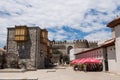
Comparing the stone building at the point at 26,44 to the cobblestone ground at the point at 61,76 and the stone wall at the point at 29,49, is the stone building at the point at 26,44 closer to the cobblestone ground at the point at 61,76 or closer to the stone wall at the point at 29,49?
the stone wall at the point at 29,49

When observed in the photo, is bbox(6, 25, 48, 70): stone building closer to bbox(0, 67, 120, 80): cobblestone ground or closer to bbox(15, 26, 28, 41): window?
bbox(15, 26, 28, 41): window

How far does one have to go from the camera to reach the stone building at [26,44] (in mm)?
40656

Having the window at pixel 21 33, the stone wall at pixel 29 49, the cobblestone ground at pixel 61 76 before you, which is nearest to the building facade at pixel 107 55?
the cobblestone ground at pixel 61 76

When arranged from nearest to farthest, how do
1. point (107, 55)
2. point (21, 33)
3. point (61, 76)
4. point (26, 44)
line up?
point (61, 76) < point (107, 55) < point (21, 33) < point (26, 44)

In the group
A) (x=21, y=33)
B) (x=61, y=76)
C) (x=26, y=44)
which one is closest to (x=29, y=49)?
(x=26, y=44)

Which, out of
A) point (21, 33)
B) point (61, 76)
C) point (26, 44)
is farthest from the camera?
point (26, 44)

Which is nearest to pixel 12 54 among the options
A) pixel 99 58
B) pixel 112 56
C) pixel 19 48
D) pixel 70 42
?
pixel 19 48

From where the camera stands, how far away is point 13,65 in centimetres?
4088

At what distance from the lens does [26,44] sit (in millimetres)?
41562

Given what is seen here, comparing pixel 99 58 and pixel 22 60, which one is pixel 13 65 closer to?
pixel 22 60

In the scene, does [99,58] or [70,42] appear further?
[70,42]

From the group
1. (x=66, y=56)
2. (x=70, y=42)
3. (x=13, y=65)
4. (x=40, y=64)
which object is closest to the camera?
(x=13, y=65)

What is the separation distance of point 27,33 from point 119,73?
2326 centimetres

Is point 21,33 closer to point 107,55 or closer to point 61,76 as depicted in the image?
point 107,55
